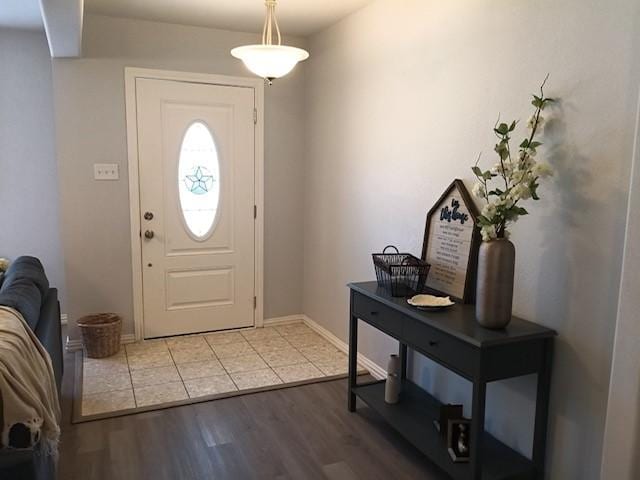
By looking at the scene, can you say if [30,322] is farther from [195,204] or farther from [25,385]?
[195,204]

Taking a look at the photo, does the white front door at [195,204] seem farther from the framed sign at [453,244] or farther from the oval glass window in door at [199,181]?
the framed sign at [453,244]

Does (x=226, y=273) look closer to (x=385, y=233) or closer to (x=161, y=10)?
(x=385, y=233)

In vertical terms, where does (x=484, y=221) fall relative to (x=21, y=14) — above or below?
below

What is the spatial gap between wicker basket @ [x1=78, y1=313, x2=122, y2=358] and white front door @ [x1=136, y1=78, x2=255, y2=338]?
0.37 metres

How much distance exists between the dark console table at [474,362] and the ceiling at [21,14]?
10.1 feet

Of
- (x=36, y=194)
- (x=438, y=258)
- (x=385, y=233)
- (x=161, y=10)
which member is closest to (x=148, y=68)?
(x=161, y=10)

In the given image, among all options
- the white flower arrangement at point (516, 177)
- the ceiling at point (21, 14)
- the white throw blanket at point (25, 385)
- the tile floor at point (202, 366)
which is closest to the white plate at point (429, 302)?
the white flower arrangement at point (516, 177)

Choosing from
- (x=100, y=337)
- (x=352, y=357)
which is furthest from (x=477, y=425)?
(x=100, y=337)

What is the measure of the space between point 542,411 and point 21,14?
4.25 meters

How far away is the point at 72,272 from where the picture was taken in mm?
3924

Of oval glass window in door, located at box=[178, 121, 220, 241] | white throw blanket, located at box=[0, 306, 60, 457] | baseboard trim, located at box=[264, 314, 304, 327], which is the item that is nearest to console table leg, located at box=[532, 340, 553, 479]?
white throw blanket, located at box=[0, 306, 60, 457]

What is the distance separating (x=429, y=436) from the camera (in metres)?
2.46

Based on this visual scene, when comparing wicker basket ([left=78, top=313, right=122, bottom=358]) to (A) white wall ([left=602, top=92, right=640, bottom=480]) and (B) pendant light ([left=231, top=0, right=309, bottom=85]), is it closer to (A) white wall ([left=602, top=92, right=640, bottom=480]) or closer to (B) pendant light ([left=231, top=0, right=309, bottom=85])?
(B) pendant light ([left=231, top=0, right=309, bottom=85])

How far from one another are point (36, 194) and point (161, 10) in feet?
6.56
